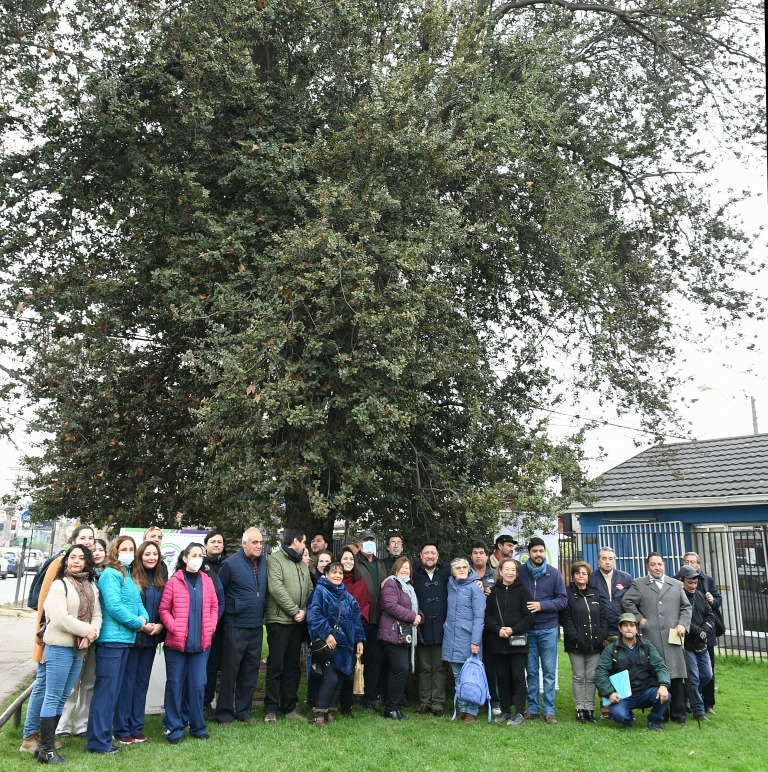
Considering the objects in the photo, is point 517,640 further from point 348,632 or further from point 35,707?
point 35,707

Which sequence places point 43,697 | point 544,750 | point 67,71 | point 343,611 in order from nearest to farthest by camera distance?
point 43,697, point 544,750, point 343,611, point 67,71

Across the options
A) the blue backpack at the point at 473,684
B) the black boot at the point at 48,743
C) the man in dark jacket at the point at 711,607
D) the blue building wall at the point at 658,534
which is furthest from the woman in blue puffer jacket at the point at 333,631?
the blue building wall at the point at 658,534

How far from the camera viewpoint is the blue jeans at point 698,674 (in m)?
8.92

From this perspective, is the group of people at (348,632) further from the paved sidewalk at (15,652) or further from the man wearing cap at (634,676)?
the paved sidewalk at (15,652)

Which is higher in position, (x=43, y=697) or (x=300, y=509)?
(x=300, y=509)

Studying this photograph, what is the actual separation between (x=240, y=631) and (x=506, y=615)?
10.2 feet

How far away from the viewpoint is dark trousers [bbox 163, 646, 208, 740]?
7.48 m

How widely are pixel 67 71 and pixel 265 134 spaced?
107 inches

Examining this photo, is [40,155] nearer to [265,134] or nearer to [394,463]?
[265,134]

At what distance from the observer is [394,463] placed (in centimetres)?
1042

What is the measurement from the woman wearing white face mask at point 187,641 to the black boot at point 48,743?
1.14 m

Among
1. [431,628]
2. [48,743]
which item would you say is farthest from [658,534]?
[48,743]

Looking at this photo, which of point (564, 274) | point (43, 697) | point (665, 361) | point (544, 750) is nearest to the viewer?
point (43, 697)

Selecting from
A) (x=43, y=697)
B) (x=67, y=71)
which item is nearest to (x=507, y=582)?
(x=43, y=697)
